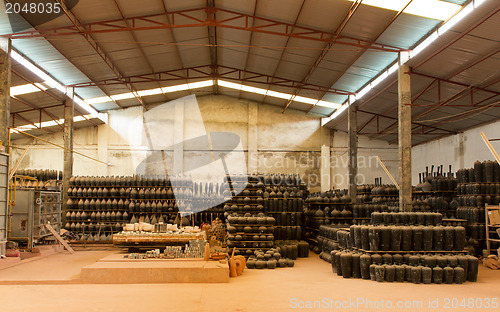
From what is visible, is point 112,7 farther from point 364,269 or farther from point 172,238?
point 364,269

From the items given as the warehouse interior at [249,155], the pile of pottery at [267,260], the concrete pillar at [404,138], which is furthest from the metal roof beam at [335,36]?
the pile of pottery at [267,260]

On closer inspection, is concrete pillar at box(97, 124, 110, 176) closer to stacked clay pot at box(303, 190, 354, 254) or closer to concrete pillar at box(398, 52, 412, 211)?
stacked clay pot at box(303, 190, 354, 254)

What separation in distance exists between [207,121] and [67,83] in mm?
9481

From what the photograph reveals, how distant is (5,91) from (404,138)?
12.7m

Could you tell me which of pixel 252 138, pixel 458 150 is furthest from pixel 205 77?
pixel 458 150

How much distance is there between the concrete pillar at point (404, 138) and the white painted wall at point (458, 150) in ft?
22.1

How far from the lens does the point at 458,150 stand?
871 inches

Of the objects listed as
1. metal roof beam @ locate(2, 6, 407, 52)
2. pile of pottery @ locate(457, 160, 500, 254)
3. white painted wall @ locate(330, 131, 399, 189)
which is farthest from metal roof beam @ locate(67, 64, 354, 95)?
pile of pottery @ locate(457, 160, 500, 254)

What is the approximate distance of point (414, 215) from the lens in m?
11.0

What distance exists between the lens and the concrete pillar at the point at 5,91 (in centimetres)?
1298

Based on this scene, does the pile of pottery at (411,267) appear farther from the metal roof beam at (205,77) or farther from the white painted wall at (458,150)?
the metal roof beam at (205,77)

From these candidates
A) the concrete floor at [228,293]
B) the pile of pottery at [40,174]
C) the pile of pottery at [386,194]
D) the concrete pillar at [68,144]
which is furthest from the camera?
the concrete pillar at [68,144]

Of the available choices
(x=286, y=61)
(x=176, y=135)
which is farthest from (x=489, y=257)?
(x=176, y=135)

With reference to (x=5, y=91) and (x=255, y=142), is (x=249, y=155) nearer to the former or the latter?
(x=255, y=142)
